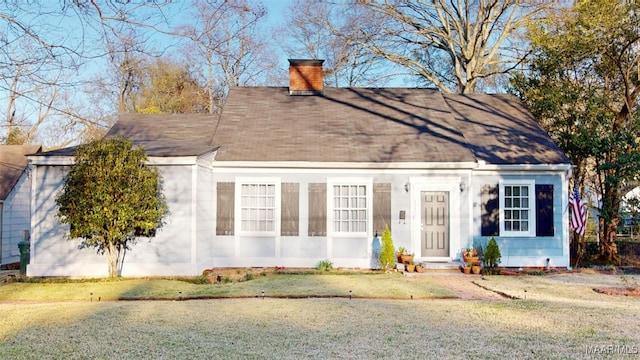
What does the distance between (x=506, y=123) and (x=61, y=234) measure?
42.3 ft

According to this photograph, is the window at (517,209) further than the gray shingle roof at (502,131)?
No

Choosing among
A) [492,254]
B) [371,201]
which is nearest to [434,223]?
[492,254]

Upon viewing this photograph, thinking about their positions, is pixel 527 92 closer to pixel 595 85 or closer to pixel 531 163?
pixel 595 85

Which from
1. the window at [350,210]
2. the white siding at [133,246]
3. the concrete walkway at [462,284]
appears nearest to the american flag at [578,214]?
the concrete walkway at [462,284]

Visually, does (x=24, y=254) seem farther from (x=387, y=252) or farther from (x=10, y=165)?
(x=387, y=252)

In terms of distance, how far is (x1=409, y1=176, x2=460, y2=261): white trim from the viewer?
14.8m

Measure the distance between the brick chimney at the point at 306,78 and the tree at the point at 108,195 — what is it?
737 cm

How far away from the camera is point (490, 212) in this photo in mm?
15031

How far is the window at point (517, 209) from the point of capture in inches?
594

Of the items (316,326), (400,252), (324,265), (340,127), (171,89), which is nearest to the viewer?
(316,326)

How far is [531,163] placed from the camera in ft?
48.9

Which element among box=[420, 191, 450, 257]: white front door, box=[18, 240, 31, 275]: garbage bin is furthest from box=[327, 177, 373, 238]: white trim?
box=[18, 240, 31, 275]: garbage bin

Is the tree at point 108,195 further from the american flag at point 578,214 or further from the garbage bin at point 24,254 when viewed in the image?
the american flag at point 578,214

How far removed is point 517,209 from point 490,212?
0.74 metres
